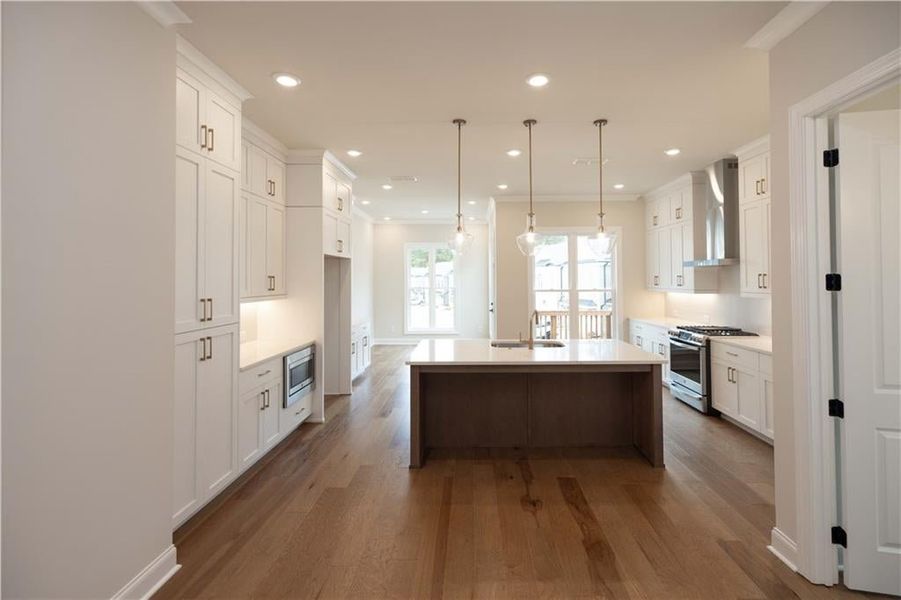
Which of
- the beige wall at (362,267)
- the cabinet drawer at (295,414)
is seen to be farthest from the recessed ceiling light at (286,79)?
the beige wall at (362,267)

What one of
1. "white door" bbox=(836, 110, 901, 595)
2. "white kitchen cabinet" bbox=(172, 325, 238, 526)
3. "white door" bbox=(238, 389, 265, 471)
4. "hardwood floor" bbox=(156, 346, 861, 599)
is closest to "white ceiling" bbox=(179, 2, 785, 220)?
"white door" bbox=(836, 110, 901, 595)

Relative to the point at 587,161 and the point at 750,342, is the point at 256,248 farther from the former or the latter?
the point at 750,342

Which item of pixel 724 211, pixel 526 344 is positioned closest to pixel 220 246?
pixel 526 344

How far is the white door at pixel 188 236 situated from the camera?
2.44 m

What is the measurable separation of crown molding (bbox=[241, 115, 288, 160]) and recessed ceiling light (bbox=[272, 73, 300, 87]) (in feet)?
2.67

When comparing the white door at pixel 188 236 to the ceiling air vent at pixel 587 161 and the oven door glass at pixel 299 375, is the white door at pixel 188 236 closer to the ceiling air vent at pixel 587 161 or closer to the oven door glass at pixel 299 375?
the oven door glass at pixel 299 375

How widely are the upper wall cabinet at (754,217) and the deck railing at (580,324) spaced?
2370 mm

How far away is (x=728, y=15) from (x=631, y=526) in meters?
2.84

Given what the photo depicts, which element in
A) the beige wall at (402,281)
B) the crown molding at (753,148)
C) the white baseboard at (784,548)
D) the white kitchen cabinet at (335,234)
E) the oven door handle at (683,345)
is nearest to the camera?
the white baseboard at (784,548)

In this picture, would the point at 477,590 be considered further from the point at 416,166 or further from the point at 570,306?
the point at 570,306

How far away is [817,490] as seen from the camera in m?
2.04

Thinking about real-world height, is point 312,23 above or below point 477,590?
above

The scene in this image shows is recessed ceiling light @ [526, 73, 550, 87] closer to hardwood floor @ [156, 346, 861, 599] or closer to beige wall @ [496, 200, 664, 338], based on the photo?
hardwood floor @ [156, 346, 861, 599]

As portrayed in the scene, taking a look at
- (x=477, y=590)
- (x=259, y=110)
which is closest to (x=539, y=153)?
(x=259, y=110)
